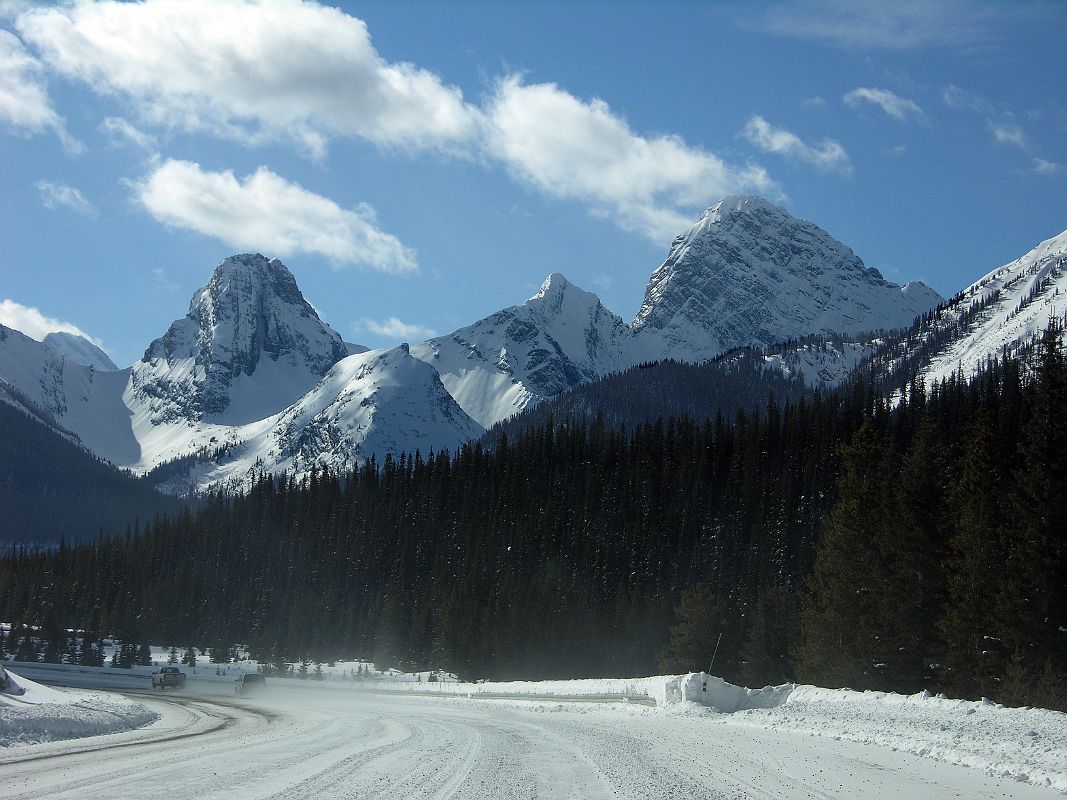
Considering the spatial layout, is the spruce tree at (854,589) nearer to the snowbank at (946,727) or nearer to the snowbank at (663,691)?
the snowbank at (663,691)

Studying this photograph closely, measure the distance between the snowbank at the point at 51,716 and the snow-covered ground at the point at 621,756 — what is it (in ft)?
5.07

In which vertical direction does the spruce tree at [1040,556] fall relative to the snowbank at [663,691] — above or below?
above

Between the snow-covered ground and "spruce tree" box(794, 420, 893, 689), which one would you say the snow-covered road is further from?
"spruce tree" box(794, 420, 893, 689)

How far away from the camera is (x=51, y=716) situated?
83.8 ft

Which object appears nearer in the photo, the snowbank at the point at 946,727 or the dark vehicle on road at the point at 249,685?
the snowbank at the point at 946,727

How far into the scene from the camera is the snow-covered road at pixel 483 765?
15711 mm

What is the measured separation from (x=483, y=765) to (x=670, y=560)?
3819 inches

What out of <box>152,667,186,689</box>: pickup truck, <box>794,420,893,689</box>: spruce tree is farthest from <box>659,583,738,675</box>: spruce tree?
<box>152,667,186,689</box>: pickup truck

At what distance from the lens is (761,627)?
213 feet

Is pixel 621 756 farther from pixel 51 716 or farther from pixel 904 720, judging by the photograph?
pixel 51 716

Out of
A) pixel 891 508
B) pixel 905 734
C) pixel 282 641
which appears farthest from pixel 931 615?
pixel 282 641

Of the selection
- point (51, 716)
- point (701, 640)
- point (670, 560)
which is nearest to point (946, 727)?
point (51, 716)

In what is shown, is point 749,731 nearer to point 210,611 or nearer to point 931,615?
point 931,615

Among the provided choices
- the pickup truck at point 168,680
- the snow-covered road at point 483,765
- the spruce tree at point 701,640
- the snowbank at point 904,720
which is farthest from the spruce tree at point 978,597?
the pickup truck at point 168,680
